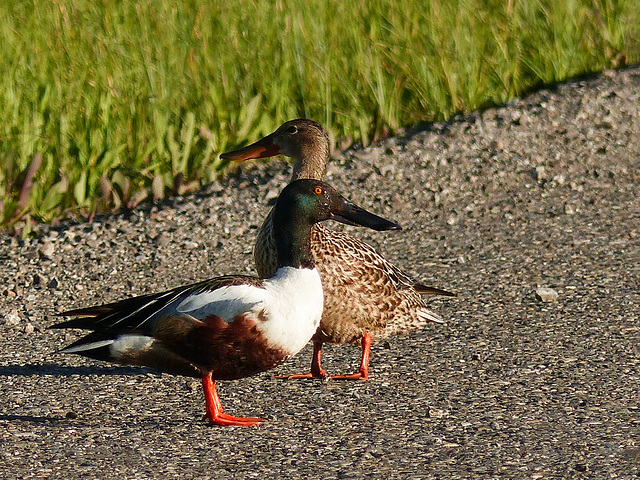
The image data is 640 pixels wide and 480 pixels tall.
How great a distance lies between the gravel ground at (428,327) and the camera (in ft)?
13.8

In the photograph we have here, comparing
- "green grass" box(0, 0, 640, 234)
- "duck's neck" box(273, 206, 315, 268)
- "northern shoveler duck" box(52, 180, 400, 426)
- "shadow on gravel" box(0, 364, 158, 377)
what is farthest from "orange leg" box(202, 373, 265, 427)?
"green grass" box(0, 0, 640, 234)

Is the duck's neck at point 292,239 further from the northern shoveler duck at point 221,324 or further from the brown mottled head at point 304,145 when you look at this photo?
the brown mottled head at point 304,145

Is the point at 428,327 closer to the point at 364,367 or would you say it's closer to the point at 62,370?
the point at 364,367

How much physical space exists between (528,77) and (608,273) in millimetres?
3307

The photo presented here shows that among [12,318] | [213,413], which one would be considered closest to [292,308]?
[213,413]

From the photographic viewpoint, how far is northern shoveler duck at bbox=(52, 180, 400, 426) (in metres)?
4.34

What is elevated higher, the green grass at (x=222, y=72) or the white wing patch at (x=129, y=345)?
the green grass at (x=222, y=72)

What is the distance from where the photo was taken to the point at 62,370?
5281 millimetres

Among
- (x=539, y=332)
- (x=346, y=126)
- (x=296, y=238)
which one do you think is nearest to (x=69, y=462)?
(x=296, y=238)

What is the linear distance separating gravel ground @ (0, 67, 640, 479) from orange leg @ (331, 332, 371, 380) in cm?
6

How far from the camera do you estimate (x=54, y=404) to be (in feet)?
15.8

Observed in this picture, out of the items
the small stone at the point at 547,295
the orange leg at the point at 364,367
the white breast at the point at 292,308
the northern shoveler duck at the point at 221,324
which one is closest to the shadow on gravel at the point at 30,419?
the northern shoveler duck at the point at 221,324

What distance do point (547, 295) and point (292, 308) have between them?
224cm

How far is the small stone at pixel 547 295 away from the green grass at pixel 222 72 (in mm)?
2665
